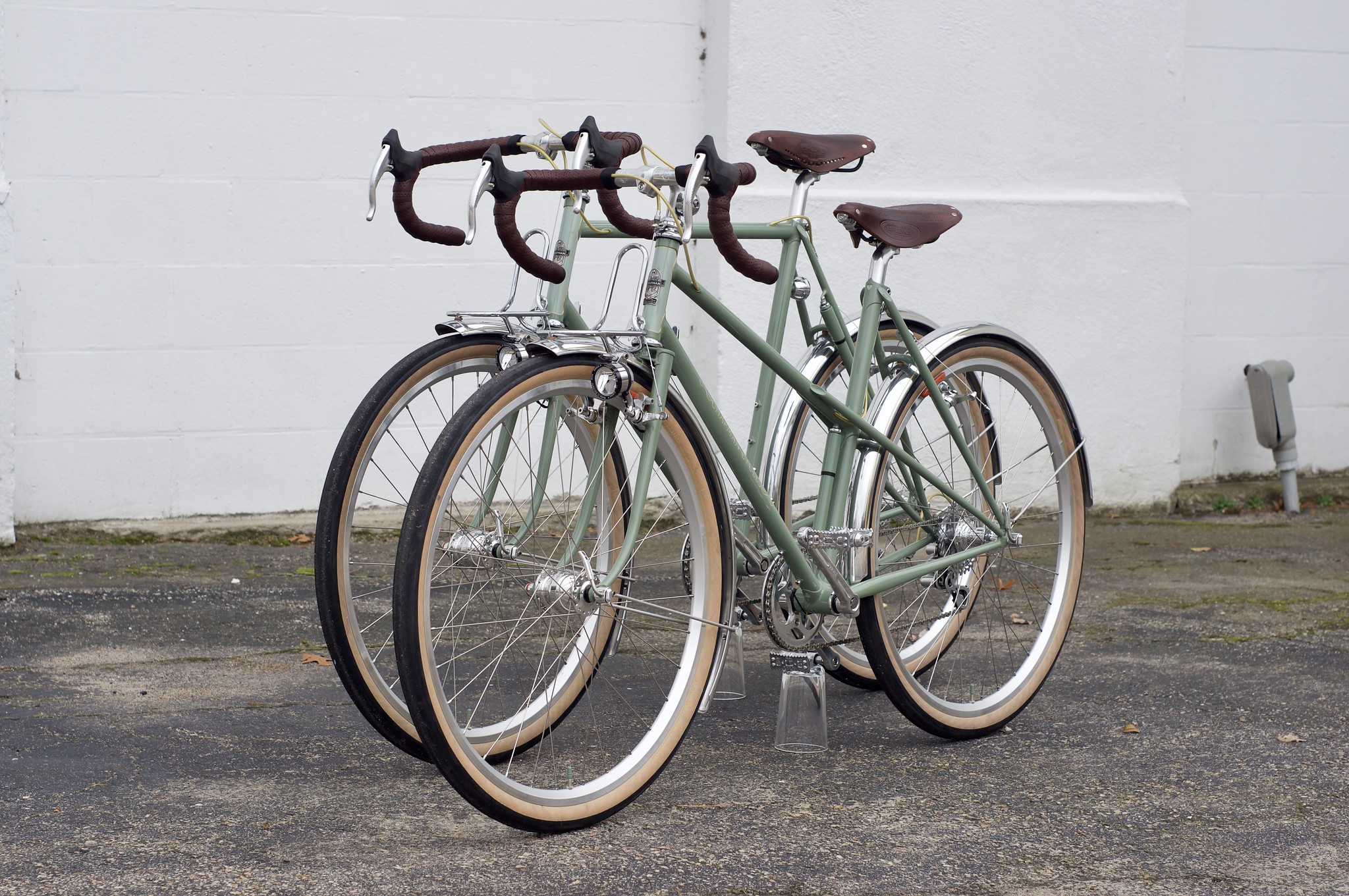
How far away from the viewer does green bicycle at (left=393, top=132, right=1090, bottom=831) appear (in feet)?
7.92

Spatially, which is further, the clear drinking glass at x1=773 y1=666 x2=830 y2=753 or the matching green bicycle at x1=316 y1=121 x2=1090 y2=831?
the clear drinking glass at x1=773 y1=666 x2=830 y2=753

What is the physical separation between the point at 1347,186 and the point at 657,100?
3.11m

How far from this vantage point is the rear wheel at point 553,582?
231 cm

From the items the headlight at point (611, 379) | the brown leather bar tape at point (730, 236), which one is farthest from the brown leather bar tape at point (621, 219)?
the headlight at point (611, 379)

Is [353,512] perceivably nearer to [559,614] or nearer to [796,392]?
[559,614]

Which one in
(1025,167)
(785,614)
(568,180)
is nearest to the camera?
(568,180)

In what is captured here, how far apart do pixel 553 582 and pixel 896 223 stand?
122 cm

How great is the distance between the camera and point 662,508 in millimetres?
3406

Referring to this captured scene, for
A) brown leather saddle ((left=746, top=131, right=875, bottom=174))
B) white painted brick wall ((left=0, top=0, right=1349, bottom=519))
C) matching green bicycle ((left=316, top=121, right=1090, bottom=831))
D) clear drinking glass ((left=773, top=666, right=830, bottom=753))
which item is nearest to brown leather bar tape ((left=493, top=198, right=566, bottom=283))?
matching green bicycle ((left=316, top=121, right=1090, bottom=831))

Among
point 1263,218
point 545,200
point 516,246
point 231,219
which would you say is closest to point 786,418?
point 516,246

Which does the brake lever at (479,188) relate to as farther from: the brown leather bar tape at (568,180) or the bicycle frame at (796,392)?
the bicycle frame at (796,392)

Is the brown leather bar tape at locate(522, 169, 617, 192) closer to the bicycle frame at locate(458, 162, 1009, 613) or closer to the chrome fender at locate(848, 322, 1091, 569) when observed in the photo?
the bicycle frame at locate(458, 162, 1009, 613)

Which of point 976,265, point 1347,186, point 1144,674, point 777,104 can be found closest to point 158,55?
point 777,104

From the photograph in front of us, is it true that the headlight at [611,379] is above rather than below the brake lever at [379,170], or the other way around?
below
